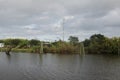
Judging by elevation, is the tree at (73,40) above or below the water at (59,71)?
above

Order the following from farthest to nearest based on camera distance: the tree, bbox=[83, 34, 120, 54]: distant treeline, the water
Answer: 1. the tree
2. bbox=[83, 34, 120, 54]: distant treeline
3. the water

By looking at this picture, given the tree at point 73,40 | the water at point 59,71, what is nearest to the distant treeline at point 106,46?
the tree at point 73,40

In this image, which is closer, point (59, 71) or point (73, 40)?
point (59, 71)

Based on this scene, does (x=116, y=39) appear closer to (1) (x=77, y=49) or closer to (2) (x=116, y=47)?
(2) (x=116, y=47)

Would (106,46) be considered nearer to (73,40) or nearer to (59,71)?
(73,40)

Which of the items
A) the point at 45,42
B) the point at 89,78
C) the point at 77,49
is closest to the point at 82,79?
the point at 89,78

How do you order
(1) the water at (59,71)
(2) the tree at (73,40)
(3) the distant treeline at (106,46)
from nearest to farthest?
(1) the water at (59,71) → (3) the distant treeline at (106,46) → (2) the tree at (73,40)

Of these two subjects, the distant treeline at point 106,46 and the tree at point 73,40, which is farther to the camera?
the tree at point 73,40

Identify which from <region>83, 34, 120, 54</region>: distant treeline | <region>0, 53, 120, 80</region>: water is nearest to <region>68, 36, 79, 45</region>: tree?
<region>83, 34, 120, 54</region>: distant treeline

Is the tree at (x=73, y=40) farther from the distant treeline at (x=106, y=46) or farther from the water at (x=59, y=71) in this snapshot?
the water at (x=59, y=71)

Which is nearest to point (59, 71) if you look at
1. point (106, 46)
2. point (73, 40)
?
point (106, 46)

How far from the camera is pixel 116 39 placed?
321 ft

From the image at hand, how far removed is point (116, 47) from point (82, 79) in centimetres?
6485

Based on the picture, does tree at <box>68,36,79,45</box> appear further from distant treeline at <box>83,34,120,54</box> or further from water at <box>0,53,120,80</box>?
water at <box>0,53,120,80</box>
